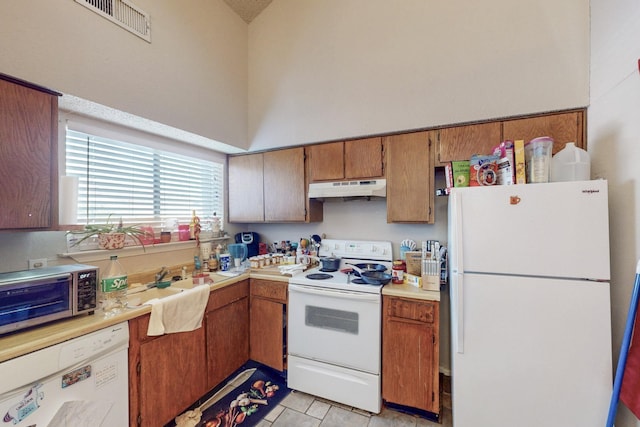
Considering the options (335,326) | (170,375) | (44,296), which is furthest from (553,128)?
(44,296)

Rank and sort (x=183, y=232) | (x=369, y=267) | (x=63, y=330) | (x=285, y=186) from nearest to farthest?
(x=63, y=330) < (x=369, y=267) < (x=183, y=232) < (x=285, y=186)

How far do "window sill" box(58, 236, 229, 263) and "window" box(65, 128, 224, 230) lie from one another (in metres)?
0.20

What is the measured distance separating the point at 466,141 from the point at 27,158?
2712 millimetres

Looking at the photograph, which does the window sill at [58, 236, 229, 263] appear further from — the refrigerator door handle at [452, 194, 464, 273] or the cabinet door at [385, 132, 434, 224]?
the refrigerator door handle at [452, 194, 464, 273]

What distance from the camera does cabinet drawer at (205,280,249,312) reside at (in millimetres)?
1982

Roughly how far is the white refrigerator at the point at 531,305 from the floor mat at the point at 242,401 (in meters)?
1.34

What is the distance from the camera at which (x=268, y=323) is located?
2.24m

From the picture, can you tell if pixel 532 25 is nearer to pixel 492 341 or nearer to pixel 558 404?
pixel 492 341

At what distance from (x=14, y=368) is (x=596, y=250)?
8.92ft

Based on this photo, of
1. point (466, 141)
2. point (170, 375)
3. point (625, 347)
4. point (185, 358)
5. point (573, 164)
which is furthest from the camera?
point (466, 141)

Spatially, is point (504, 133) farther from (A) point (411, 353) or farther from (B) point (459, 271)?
(A) point (411, 353)

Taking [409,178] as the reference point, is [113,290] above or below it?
below

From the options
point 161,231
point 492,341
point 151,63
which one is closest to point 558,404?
point 492,341

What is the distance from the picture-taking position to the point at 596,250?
1269 millimetres
